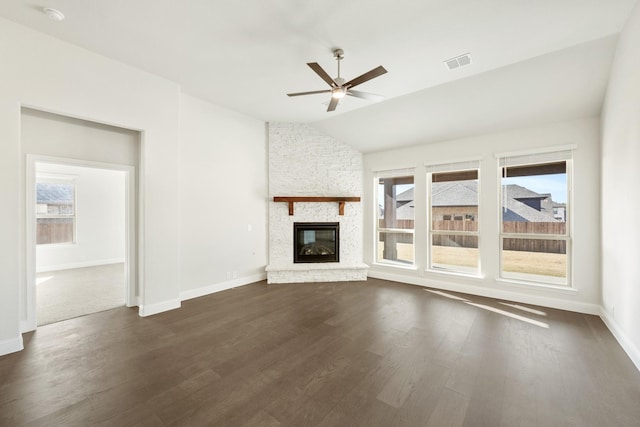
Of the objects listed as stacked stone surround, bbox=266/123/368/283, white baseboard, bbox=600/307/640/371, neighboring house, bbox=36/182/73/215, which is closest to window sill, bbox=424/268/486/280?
stacked stone surround, bbox=266/123/368/283

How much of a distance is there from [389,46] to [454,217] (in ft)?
11.1

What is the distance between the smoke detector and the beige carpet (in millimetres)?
3613

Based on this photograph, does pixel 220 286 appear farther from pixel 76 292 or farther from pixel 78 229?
pixel 78 229

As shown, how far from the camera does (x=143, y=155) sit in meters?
3.76

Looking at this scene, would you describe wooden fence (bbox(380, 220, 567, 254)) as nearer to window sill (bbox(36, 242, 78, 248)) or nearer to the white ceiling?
the white ceiling

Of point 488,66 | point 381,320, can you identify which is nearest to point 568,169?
point 488,66

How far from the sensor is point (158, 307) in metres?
3.82

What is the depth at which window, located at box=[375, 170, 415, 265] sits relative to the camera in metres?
5.64

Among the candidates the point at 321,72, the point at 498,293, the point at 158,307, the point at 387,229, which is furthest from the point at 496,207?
the point at 158,307

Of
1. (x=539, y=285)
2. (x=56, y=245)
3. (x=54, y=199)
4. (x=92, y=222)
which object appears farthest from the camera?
(x=92, y=222)

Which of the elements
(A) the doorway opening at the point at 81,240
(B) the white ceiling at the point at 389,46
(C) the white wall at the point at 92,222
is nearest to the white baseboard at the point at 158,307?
(A) the doorway opening at the point at 81,240

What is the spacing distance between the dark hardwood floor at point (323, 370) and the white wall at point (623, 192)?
371mm

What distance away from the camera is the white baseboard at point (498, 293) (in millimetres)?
3809

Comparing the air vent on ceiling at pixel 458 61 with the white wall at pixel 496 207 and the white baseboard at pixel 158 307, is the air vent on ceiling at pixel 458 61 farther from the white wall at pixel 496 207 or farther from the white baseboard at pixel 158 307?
the white baseboard at pixel 158 307
